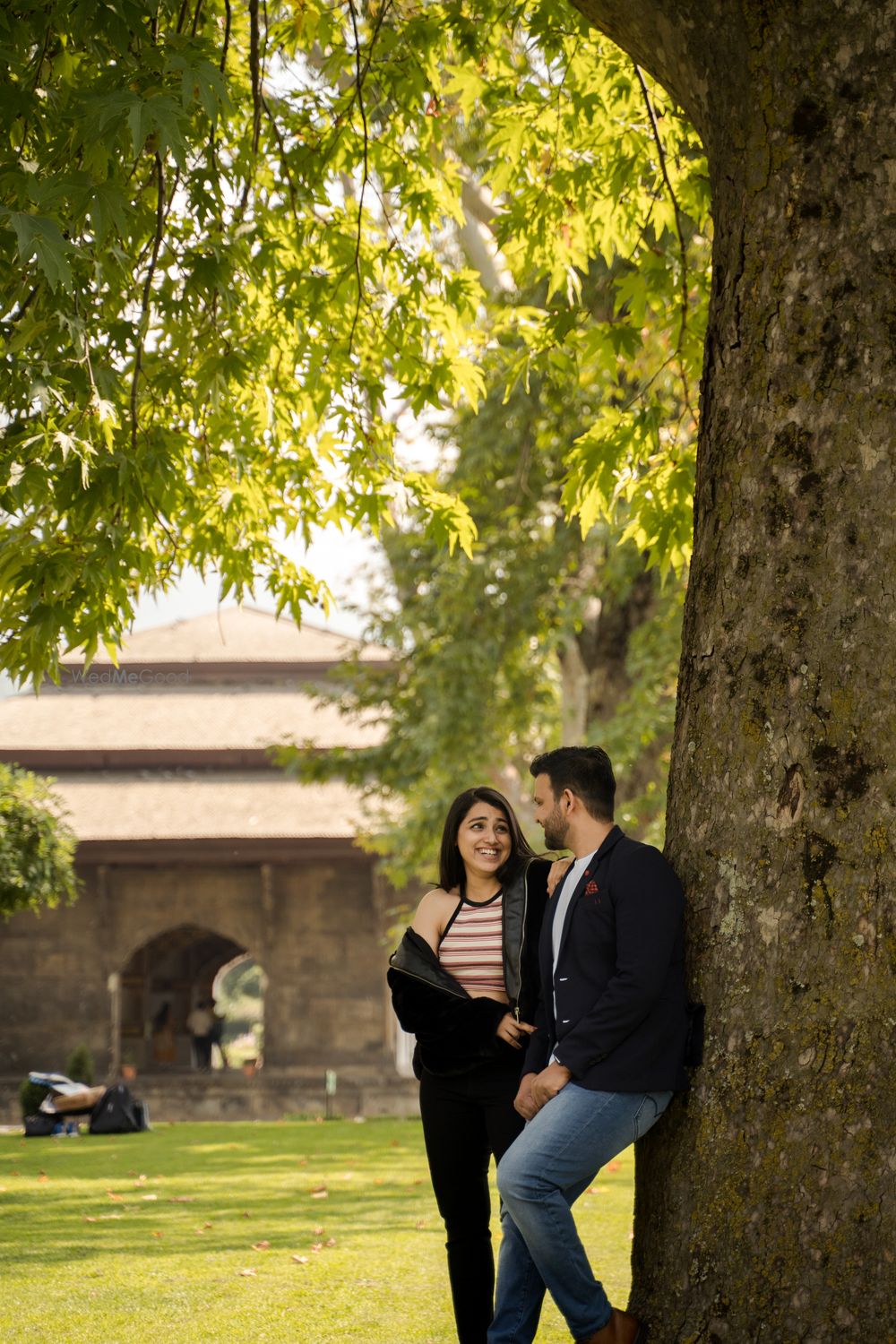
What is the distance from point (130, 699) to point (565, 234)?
20759 millimetres

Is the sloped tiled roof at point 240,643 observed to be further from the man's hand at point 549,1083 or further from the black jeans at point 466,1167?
the man's hand at point 549,1083

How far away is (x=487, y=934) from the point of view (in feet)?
12.8

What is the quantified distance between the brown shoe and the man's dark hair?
3.79 ft

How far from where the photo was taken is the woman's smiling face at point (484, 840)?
396 centimetres

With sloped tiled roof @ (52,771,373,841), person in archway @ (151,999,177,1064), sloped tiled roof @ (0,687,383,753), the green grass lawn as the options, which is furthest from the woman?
person in archway @ (151,999,177,1064)

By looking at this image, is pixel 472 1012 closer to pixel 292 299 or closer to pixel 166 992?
pixel 292 299

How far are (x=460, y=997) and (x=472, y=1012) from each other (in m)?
0.05

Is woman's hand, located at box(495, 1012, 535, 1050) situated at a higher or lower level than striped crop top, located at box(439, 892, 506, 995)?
lower

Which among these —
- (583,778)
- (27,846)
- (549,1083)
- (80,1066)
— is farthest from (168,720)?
(549,1083)

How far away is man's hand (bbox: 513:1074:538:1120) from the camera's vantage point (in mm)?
3320

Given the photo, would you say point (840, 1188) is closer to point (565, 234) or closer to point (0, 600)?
point (0, 600)

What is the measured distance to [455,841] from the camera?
4043mm

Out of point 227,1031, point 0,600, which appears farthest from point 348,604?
point 227,1031

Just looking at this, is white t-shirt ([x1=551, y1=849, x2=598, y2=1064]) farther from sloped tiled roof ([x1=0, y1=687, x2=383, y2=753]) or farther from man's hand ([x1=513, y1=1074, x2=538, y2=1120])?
sloped tiled roof ([x1=0, y1=687, x2=383, y2=753])
